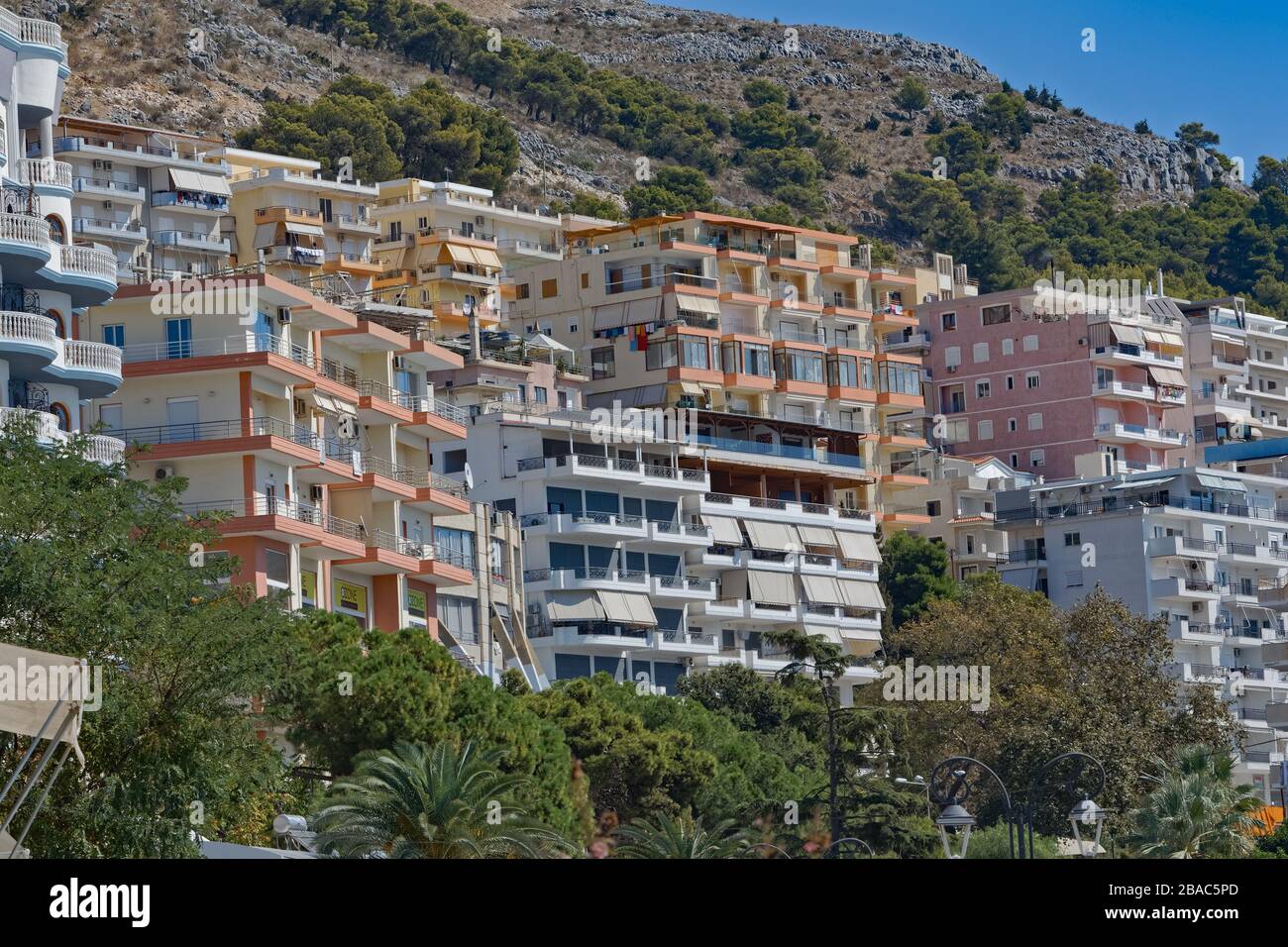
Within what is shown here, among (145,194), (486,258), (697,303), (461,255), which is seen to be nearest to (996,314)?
(697,303)

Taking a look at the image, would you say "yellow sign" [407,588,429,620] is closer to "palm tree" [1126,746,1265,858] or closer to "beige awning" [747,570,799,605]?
"palm tree" [1126,746,1265,858]

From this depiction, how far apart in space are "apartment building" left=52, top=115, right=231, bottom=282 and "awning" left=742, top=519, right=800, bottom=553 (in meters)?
36.5

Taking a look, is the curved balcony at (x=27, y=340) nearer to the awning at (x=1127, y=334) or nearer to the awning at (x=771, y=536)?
the awning at (x=771, y=536)

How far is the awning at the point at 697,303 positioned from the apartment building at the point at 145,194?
90.3 ft

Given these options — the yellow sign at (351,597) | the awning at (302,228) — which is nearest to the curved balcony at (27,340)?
the yellow sign at (351,597)

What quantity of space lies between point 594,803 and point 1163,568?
62578 millimetres

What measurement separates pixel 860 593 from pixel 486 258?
36039 millimetres

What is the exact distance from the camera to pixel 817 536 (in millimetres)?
113500

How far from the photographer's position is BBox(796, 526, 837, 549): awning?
112812 millimetres

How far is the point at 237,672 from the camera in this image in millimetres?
48844

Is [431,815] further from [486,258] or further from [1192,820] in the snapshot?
[486,258]
